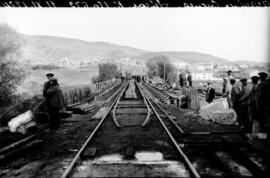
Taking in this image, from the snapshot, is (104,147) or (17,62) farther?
(17,62)

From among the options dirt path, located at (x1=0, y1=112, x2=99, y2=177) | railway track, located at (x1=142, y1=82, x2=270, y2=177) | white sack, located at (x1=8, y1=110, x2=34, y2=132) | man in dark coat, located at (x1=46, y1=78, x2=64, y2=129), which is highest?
man in dark coat, located at (x1=46, y1=78, x2=64, y2=129)

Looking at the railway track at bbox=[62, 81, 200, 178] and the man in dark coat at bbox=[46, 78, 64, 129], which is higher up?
the man in dark coat at bbox=[46, 78, 64, 129]

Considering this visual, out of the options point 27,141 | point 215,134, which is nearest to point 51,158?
point 27,141

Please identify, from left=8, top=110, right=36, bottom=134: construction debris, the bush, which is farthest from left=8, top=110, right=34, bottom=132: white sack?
the bush

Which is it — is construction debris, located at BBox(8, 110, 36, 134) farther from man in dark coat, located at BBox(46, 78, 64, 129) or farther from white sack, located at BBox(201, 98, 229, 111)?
white sack, located at BBox(201, 98, 229, 111)

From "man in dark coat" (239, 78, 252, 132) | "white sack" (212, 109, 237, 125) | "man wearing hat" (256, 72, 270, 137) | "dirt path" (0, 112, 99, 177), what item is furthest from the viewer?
"white sack" (212, 109, 237, 125)

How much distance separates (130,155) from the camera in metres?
6.15

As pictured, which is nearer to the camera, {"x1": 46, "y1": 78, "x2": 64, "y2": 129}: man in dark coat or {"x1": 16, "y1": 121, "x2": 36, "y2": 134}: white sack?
{"x1": 16, "y1": 121, "x2": 36, "y2": 134}: white sack

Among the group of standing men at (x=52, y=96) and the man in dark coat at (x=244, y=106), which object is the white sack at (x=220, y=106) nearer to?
the man in dark coat at (x=244, y=106)

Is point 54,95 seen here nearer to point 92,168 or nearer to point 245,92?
Result: point 92,168

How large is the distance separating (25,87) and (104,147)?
2431cm

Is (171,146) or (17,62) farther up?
(17,62)

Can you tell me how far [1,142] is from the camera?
7145 mm

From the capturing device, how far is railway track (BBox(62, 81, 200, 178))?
517 cm
